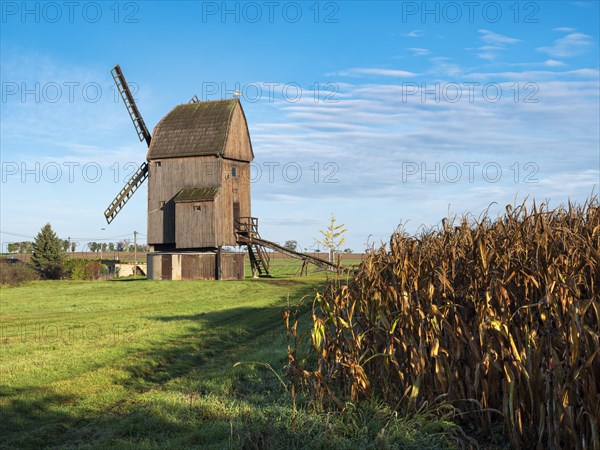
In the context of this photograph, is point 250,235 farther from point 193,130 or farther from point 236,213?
point 193,130

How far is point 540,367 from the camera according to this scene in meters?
6.08

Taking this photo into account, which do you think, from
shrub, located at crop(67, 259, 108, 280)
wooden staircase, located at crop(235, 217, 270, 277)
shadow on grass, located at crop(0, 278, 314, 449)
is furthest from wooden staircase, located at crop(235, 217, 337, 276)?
shadow on grass, located at crop(0, 278, 314, 449)

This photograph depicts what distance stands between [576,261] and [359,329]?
293 centimetres

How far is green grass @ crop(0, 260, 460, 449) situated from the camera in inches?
261

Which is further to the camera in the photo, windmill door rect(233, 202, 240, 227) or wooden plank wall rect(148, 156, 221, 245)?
windmill door rect(233, 202, 240, 227)

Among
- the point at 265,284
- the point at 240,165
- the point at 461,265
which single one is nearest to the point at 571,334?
the point at 461,265

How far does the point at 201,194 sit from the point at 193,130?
516cm

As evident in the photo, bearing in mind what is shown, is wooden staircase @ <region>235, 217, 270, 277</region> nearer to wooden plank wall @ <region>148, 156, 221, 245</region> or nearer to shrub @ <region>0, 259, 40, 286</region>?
wooden plank wall @ <region>148, 156, 221, 245</region>

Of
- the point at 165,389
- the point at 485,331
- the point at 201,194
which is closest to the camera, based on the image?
the point at 485,331

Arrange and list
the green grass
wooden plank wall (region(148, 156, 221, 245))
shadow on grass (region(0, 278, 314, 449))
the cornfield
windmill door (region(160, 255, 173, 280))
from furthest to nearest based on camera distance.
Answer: windmill door (region(160, 255, 173, 280)) < wooden plank wall (region(148, 156, 221, 245)) < shadow on grass (region(0, 278, 314, 449)) < the green grass < the cornfield

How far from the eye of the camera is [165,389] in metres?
10.4

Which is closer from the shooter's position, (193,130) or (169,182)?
(193,130)

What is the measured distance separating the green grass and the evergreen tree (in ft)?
88.8

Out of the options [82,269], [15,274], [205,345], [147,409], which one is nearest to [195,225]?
[15,274]
